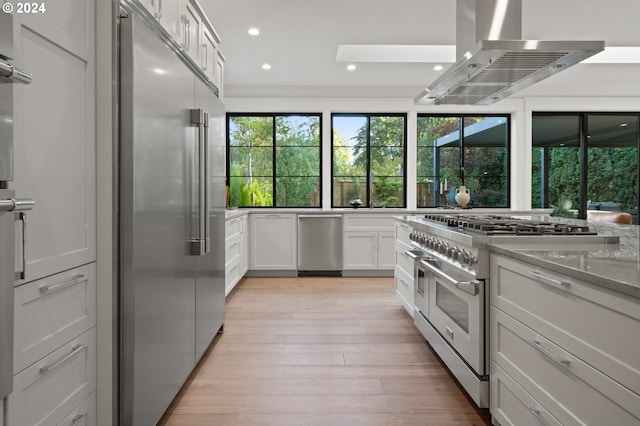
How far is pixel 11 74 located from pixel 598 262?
5.74 ft

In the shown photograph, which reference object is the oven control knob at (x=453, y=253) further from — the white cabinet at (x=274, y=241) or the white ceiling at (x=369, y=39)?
the white cabinet at (x=274, y=241)

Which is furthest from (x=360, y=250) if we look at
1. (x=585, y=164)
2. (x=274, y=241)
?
(x=585, y=164)

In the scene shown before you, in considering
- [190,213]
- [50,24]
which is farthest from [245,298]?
[50,24]

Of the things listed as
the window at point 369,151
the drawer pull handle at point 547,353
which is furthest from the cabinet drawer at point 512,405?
the window at point 369,151

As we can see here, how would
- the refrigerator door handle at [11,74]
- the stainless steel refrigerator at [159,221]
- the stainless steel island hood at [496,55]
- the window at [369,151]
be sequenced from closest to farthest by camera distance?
the refrigerator door handle at [11,74], the stainless steel refrigerator at [159,221], the stainless steel island hood at [496,55], the window at [369,151]

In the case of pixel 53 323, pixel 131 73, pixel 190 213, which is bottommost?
pixel 53 323

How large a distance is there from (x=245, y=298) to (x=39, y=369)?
122 inches

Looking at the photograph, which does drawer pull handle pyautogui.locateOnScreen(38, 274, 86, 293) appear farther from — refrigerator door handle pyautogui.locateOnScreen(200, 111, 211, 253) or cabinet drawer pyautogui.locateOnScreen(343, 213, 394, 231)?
cabinet drawer pyautogui.locateOnScreen(343, 213, 394, 231)

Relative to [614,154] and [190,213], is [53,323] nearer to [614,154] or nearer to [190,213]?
[190,213]

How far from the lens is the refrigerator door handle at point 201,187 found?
89.9 inches

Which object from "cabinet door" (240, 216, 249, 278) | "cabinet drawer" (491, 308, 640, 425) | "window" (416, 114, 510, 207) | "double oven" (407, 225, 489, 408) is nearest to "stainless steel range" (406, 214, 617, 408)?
"double oven" (407, 225, 489, 408)

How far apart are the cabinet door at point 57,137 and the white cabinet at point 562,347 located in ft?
5.37

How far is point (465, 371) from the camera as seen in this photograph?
80.6 inches

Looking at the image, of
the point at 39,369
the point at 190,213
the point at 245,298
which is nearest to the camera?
the point at 39,369
